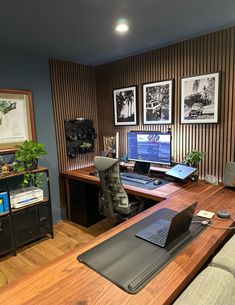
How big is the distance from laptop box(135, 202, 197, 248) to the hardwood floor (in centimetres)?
157

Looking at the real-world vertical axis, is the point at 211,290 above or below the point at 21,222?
above

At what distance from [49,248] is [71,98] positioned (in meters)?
2.06

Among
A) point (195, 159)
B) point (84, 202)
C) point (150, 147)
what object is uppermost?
point (150, 147)

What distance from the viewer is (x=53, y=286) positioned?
3.09 feet

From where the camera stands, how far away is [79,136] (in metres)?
3.37

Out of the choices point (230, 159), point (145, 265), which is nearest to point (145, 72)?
point (230, 159)

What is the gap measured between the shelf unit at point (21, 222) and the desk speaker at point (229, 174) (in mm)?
2053

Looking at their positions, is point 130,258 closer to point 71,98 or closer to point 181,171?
point 181,171

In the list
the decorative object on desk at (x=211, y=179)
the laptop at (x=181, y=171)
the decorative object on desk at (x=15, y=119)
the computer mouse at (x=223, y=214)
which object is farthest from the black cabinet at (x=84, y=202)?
the computer mouse at (x=223, y=214)

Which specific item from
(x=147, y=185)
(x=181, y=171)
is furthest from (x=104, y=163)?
(x=181, y=171)

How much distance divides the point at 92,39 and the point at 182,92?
1162 millimetres

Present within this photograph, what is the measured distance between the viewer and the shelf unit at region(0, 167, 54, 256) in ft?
8.00

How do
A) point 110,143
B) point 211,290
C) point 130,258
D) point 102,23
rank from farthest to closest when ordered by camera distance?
point 110,143
point 102,23
point 130,258
point 211,290

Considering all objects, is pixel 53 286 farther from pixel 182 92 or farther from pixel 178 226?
pixel 182 92
